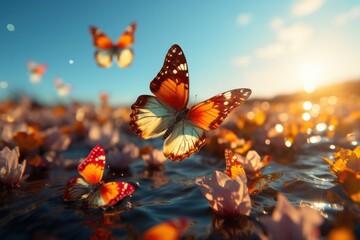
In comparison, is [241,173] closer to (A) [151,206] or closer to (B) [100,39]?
(A) [151,206]

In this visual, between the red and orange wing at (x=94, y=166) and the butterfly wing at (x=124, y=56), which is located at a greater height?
the butterfly wing at (x=124, y=56)

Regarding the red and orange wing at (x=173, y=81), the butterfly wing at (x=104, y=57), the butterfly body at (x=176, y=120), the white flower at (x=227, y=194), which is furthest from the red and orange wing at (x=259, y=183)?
the butterfly wing at (x=104, y=57)

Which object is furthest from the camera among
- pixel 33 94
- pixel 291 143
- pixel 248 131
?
pixel 33 94

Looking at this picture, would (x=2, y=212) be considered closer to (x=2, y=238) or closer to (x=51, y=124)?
(x=2, y=238)

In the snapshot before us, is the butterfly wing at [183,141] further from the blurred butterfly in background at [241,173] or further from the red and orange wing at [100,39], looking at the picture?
the red and orange wing at [100,39]

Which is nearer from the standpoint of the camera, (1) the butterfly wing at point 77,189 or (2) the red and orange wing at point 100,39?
(1) the butterfly wing at point 77,189

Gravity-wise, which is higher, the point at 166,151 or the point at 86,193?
the point at 166,151

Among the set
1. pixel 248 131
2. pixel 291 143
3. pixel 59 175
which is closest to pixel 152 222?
pixel 59 175

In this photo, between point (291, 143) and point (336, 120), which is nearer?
point (291, 143)
